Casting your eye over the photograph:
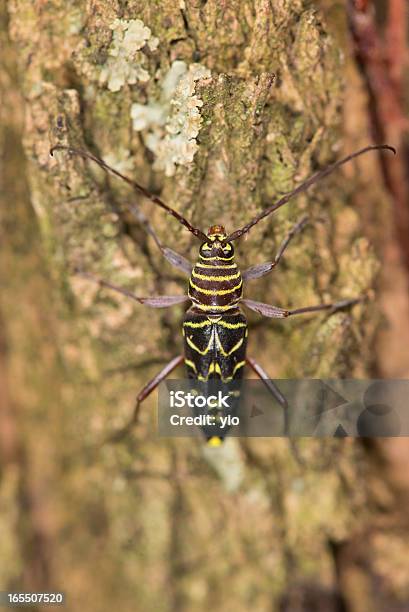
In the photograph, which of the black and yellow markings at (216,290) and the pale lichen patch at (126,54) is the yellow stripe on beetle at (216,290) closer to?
the black and yellow markings at (216,290)

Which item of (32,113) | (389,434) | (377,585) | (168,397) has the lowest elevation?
Result: (377,585)

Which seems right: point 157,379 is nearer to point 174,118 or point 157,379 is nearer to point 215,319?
point 215,319

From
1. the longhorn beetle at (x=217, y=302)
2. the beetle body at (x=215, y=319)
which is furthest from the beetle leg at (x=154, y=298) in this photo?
the beetle body at (x=215, y=319)

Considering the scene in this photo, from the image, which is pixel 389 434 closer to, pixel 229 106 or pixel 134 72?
pixel 229 106

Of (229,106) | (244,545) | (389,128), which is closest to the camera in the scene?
(229,106)

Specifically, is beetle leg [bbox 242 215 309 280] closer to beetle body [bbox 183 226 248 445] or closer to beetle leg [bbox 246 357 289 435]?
beetle body [bbox 183 226 248 445]

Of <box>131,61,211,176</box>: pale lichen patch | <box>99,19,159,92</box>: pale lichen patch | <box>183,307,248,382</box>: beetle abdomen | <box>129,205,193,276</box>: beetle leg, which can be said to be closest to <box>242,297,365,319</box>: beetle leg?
<box>183,307,248,382</box>: beetle abdomen

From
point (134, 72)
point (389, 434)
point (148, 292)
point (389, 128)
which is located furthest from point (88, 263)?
point (389, 434)
